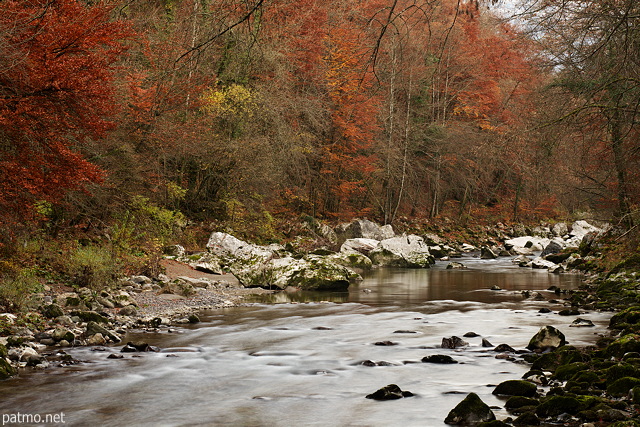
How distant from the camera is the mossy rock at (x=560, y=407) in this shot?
5398 millimetres

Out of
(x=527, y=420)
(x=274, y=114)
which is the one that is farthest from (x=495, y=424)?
(x=274, y=114)

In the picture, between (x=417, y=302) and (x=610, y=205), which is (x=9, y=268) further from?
(x=610, y=205)

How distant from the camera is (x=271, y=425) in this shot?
5820 millimetres

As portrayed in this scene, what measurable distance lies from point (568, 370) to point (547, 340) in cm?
182

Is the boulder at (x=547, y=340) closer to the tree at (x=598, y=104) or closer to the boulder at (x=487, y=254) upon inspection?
the tree at (x=598, y=104)

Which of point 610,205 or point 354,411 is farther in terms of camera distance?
point 610,205

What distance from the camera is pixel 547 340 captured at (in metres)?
A: 8.59

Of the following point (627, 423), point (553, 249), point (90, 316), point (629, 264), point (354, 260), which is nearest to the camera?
point (627, 423)

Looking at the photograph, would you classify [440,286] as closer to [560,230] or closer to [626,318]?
[626,318]

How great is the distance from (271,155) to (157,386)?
1706 centimetres

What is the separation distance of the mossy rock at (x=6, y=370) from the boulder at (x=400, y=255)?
1766 cm

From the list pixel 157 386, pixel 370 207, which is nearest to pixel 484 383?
pixel 157 386

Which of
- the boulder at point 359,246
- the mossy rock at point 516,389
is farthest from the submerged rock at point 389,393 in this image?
the boulder at point 359,246

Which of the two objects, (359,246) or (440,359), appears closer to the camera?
(440,359)
